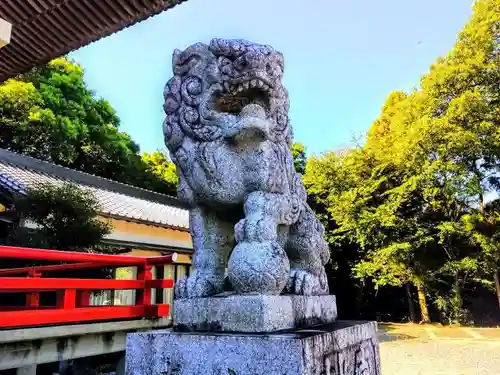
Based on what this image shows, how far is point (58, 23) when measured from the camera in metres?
3.49

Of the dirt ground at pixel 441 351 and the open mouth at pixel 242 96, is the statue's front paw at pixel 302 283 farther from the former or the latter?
the dirt ground at pixel 441 351

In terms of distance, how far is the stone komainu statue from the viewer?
2.05 meters

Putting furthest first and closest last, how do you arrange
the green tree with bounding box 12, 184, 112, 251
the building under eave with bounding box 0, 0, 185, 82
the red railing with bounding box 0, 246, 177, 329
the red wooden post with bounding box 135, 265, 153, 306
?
the green tree with bounding box 12, 184, 112, 251 → the red wooden post with bounding box 135, 265, 153, 306 → the red railing with bounding box 0, 246, 177, 329 → the building under eave with bounding box 0, 0, 185, 82

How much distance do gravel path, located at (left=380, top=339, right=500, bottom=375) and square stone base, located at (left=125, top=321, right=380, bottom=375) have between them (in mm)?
5099

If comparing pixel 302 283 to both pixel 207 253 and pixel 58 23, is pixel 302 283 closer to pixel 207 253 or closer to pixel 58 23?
pixel 207 253

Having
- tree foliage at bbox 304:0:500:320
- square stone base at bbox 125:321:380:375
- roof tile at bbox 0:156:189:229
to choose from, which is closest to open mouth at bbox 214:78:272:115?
square stone base at bbox 125:321:380:375

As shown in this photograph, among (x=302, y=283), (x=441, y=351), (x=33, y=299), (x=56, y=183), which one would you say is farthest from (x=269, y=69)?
(x=56, y=183)

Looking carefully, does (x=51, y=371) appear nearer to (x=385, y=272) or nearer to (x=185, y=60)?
(x=185, y=60)

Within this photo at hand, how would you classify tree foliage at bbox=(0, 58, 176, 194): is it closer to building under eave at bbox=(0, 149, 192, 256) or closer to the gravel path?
building under eave at bbox=(0, 149, 192, 256)

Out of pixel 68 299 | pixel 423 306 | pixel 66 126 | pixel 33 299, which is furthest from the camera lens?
pixel 66 126

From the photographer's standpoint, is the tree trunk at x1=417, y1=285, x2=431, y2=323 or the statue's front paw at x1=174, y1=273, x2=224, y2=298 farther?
the tree trunk at x1=417, y1=285, x2=431, y2=323

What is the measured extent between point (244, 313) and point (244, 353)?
0.18 meters

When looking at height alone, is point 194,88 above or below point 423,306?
above

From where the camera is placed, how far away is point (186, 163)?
7.19ft
